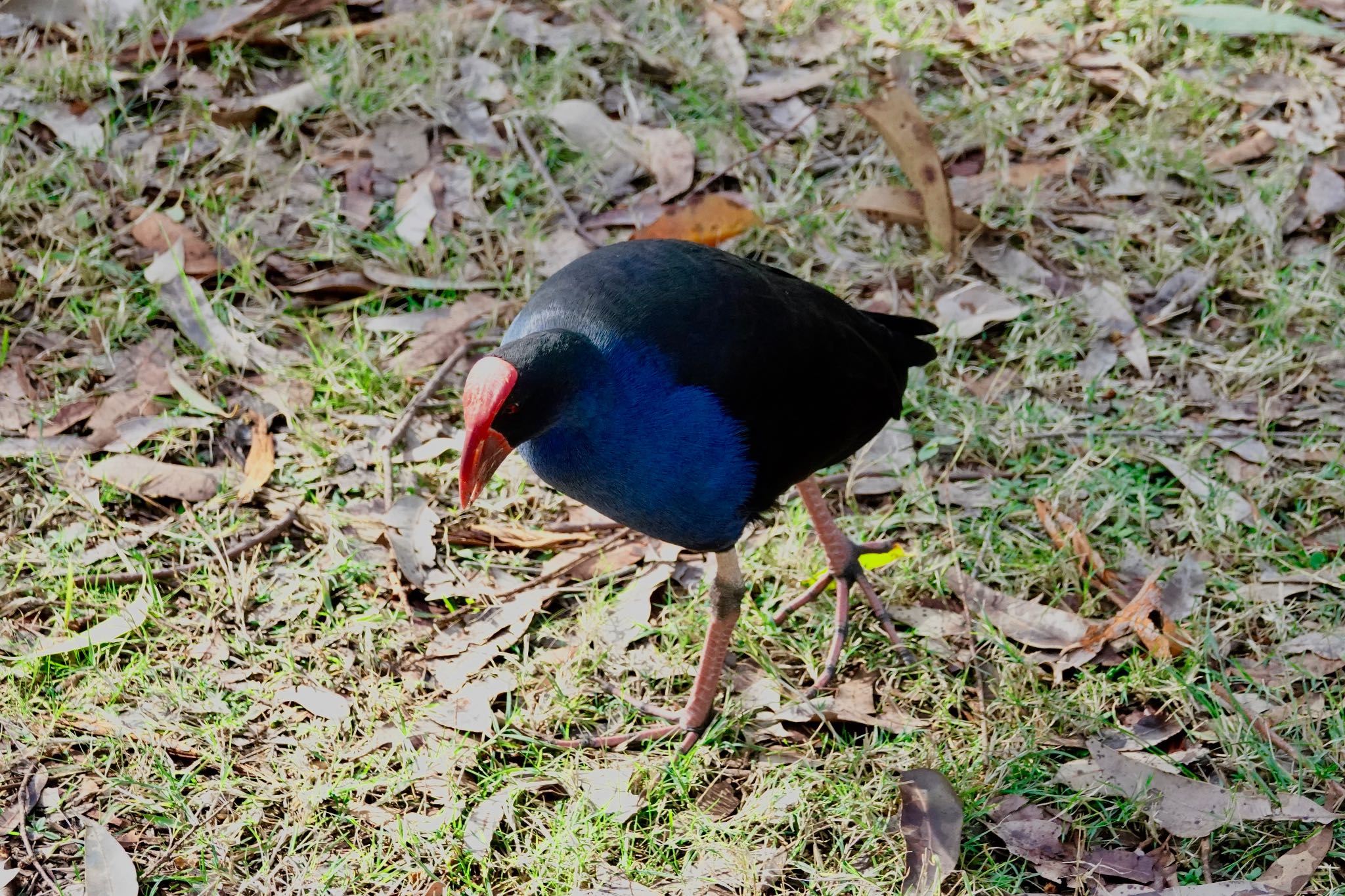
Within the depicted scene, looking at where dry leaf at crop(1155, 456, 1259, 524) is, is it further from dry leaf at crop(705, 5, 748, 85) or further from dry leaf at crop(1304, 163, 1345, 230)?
dry leaf at crop(705, 5, 748, 85)

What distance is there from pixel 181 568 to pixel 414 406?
819 mm

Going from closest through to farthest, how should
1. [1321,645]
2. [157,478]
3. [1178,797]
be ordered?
[1178,797], [1321,645], [157,478]

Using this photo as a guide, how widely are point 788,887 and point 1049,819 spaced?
2.08 ft

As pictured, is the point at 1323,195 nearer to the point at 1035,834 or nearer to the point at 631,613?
the point at 1035,834

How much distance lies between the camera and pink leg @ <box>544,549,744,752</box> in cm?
315

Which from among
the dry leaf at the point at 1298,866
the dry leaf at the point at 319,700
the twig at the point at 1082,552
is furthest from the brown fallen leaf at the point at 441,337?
the dry leaf at the point at 1298,866

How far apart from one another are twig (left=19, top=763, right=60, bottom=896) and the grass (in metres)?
0.03

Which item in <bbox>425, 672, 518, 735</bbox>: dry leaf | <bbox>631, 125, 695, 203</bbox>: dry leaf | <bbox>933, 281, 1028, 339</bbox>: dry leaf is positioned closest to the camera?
<bbox>425, 672, 518, 735</bbox>: dry leaf

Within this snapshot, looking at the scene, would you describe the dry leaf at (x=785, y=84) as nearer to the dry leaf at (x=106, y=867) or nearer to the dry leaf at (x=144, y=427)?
the dry leaf at (x=144, y=427)

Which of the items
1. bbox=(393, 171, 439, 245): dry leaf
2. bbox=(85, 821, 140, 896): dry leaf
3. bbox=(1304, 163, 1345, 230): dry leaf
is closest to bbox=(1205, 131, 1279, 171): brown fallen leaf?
bbox=(1304, 163, 1345, 230): dry leaf

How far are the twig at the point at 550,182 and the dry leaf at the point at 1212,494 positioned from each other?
78.9 inches

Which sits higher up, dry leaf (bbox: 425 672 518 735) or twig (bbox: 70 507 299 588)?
twig (bbox: 70 507 299 588)

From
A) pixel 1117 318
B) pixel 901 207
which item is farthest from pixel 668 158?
pixel 1117 318

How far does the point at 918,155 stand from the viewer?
14.6 ft
